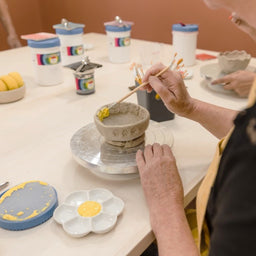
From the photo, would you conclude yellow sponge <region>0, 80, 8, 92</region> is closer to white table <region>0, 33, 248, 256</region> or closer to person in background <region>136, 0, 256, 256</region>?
white table <region>0, 33, 248, 256</region>

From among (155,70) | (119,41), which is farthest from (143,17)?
(155,70)

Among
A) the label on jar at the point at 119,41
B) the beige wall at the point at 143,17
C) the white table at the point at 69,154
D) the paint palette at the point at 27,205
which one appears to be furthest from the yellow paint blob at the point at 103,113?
the beige wall at the point at 143,17

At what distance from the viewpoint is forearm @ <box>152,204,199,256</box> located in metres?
0.61

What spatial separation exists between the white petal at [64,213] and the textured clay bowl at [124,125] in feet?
0.69

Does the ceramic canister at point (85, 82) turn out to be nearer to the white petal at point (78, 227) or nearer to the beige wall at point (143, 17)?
the white petal at point (78, 227)

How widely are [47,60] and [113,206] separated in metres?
0.84

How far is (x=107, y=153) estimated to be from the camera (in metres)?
0.81

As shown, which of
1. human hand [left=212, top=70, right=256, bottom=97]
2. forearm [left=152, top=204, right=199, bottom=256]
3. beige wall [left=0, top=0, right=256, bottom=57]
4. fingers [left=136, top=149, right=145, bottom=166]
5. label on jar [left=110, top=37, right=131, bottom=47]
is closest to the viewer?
forearm [left=152, top=204, right=199, bottom=256]

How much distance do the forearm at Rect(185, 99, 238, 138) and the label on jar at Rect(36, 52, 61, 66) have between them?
0.66 m

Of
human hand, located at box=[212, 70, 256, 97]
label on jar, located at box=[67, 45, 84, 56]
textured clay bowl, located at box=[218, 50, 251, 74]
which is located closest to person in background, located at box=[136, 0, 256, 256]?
human hand, located at box=[212, 70, 256, 97]

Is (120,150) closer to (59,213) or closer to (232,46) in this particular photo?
(59,213)

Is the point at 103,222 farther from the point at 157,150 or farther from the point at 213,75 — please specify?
the point at 213,75

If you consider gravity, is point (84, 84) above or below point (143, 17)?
above

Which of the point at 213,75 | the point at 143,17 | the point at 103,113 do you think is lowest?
the point at 143,17
